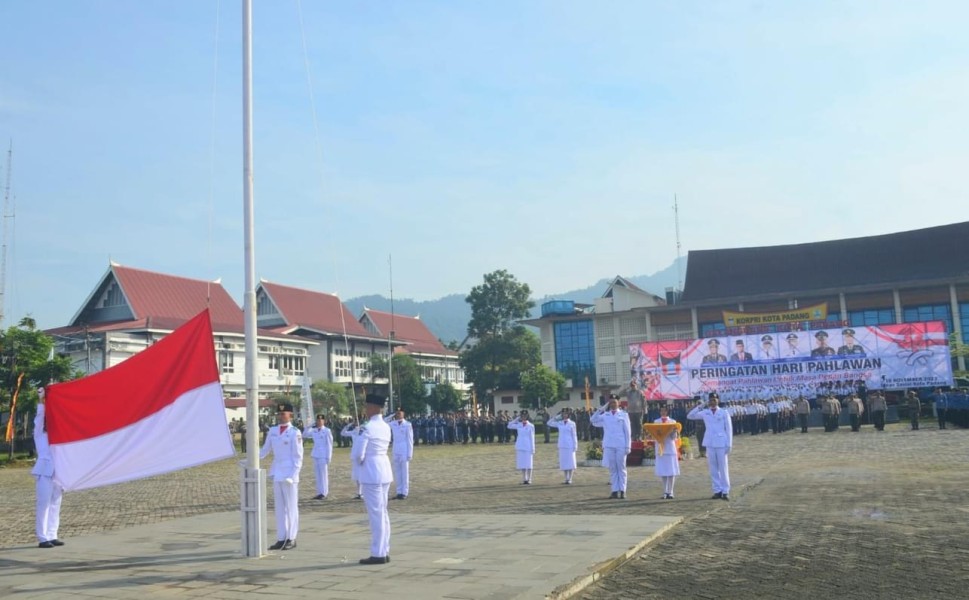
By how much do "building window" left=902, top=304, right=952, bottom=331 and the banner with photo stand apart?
17730 millimetres

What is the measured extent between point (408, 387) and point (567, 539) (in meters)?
52.0

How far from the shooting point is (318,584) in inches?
287

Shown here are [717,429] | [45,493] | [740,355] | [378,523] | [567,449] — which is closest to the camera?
[378,523]

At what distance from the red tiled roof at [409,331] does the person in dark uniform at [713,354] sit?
36.9 metres

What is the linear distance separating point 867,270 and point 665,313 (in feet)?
44.0

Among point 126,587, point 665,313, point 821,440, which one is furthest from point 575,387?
point 126,587

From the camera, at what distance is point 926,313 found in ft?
168

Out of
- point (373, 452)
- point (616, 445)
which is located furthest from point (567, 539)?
point (616, 445)

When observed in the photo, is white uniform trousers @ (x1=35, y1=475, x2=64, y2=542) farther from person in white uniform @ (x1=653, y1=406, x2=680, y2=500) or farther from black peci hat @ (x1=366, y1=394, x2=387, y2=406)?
person in white uniform @ (x1=653, y1=406, x2=680, y2=500)

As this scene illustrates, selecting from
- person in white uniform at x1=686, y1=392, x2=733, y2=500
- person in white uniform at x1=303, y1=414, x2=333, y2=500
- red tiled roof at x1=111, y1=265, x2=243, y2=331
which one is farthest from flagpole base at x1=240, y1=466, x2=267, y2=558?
red tiled roof at x1=111, y1=265, x2=243, y2=331

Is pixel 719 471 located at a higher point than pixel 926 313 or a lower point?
lower

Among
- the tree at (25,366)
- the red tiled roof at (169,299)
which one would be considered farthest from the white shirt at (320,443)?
the red tiled roof at (169,299)

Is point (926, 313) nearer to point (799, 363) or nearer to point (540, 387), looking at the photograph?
point (799, 363)

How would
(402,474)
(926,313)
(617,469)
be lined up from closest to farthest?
(617,469) → (402,474) → (926,313)
